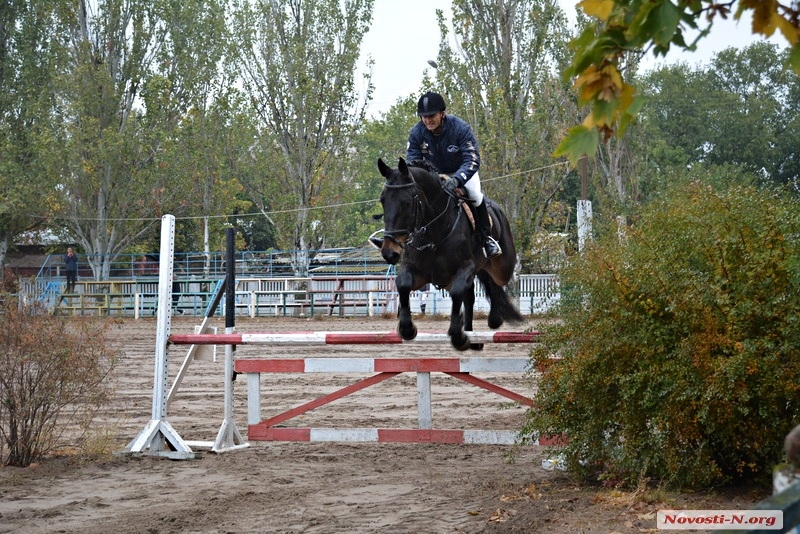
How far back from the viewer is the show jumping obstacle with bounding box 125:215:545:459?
7836 millimetres

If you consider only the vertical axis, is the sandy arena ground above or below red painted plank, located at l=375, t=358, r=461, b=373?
below

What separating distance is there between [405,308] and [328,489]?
5.75ft

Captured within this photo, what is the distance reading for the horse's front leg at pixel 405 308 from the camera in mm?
7801

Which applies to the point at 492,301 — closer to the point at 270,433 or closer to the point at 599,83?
the point at 270,433

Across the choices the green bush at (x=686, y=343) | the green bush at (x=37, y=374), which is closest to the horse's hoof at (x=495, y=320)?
the green bush at (x=686, y=343)

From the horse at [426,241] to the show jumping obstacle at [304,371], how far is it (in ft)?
1.00

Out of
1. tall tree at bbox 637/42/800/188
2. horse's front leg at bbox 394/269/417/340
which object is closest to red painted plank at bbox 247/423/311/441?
horse's front leg at bbox 394/269/417/340

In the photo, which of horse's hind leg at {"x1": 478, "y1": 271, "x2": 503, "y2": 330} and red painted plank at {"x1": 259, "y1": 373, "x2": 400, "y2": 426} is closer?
red painted plank at {"x1": 259, "y1": 373, "x2": 400, "y2": 426}

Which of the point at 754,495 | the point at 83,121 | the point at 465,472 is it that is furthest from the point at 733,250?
the point at 83,121

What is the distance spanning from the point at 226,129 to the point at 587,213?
109ft

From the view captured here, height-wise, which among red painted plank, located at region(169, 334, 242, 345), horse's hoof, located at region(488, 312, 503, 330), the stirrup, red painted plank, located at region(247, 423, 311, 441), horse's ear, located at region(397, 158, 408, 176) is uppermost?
horse's ear, located at region(397, 158, 408, 176)

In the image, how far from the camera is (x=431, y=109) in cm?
831

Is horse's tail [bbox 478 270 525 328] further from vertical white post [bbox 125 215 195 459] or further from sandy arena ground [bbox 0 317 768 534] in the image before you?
vertical white post [bbox 125 215 195 459]

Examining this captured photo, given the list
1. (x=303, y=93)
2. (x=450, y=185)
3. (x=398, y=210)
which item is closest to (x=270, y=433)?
(x=398, y=210)
